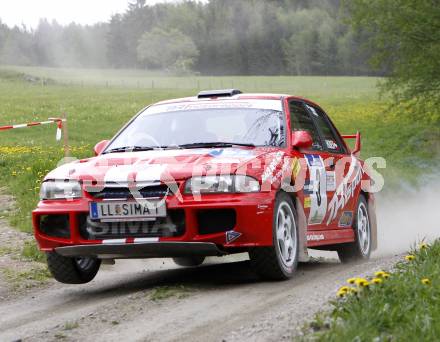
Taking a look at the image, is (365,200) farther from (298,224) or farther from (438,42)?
(438,42)

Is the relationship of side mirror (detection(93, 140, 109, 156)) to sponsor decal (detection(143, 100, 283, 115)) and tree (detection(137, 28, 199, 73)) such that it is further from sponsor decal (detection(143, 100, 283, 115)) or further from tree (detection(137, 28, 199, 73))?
tree (detection(137, 28, 199, 73))

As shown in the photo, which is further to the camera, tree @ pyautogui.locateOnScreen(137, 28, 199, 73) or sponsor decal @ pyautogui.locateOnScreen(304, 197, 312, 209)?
tree @ pyautogui.locateOnScreen(137, 28, 199, 73)

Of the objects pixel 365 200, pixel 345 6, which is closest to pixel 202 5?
pixel 345 6

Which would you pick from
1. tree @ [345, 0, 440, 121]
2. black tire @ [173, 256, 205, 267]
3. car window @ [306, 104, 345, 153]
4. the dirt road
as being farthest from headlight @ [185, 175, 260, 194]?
tree @ [345, 0, 440, 121]

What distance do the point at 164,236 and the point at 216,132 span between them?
147 cm

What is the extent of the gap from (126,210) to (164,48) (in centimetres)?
11791

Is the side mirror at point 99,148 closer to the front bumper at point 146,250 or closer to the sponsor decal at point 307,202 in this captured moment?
the front bumper at point 146,250

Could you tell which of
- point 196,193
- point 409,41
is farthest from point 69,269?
point 409,41

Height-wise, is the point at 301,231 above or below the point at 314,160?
below

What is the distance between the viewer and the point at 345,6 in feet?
101

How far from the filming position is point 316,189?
26.1 ft

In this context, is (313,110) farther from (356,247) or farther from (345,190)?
(356,247)

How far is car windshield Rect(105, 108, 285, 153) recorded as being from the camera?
7570 mm

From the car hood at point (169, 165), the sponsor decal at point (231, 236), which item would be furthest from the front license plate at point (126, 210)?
the sponsor decal at point (231, 236)
